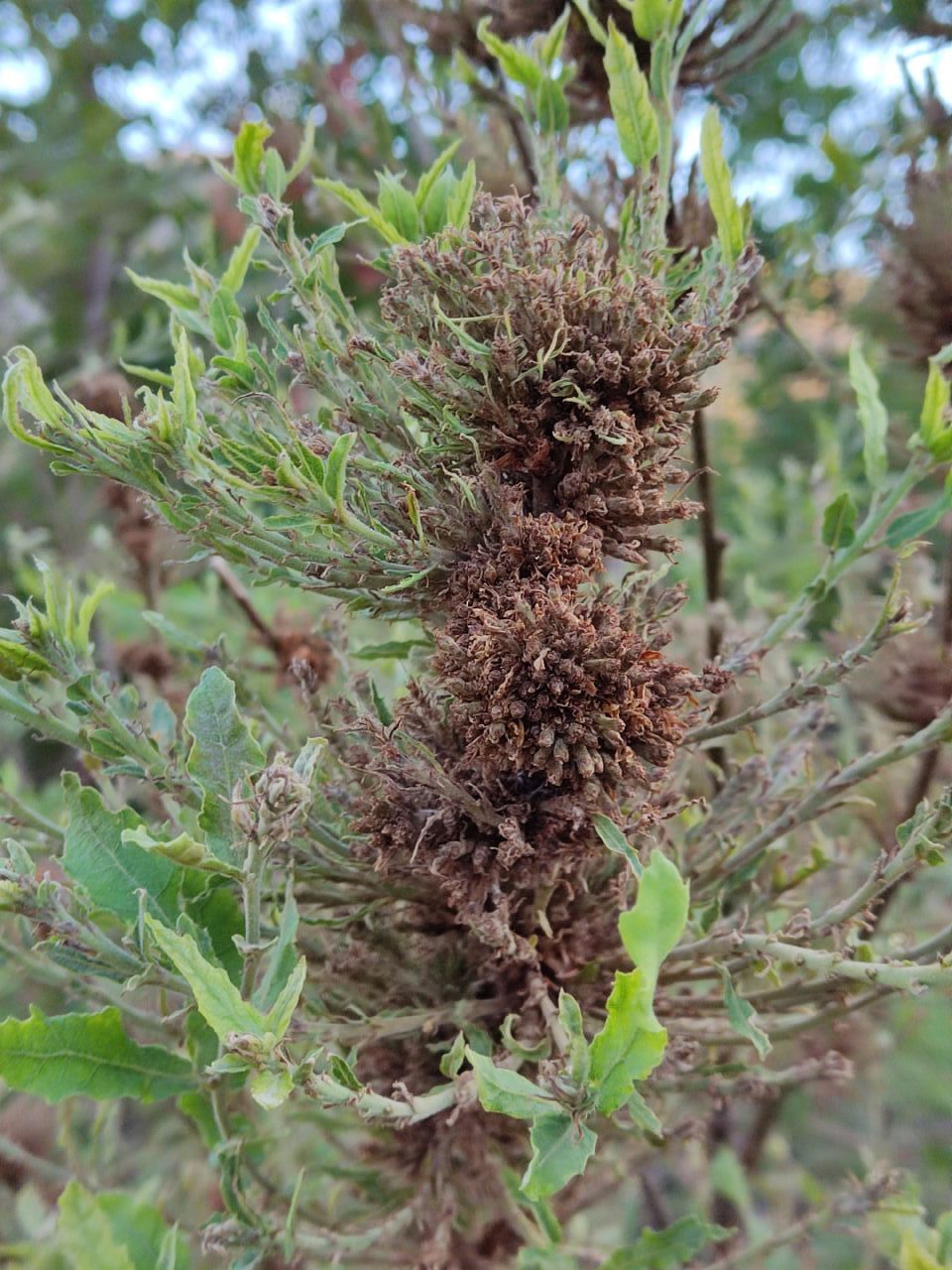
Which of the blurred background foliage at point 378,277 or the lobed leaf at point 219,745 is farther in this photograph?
the blurred background foliage at point 378,277

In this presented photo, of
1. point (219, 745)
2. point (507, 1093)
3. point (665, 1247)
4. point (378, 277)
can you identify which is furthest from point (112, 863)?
point (378, 277)

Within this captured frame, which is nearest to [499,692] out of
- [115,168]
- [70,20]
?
[115,168]

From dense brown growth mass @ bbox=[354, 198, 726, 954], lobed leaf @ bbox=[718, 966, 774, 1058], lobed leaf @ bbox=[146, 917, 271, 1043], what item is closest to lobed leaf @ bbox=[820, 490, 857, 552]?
dense brown growth mass @ bbox=[354, 198, 726, 954]

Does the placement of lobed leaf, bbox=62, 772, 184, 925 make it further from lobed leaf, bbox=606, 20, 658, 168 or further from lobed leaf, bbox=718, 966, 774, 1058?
lobed leaf, bbox=606, 20, 658, 168

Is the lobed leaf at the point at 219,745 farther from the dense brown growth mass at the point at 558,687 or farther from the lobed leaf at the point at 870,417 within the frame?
the lobed leaf at the point at 870,417

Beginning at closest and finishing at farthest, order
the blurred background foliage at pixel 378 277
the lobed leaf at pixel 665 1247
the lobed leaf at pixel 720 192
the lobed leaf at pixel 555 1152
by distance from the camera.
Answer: the lobed leaf at pixel 555 1152 → the lobed leaf at pixel 720 192 → the lobed leaf at pixel 665 1247 → the blurred background foliage at pixel 378 277

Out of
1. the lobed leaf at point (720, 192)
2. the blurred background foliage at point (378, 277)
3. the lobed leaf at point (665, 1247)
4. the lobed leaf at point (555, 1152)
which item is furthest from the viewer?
the blurred background foliage at point (378, 277)

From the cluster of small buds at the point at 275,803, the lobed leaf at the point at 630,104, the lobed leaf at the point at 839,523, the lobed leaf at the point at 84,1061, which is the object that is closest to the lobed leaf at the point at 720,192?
the lobed leaf at the point at 630,104

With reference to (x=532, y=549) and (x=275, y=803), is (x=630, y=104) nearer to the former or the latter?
(x=532, y=549)
